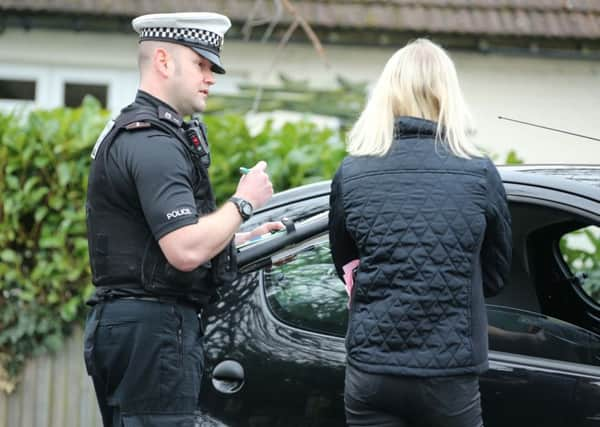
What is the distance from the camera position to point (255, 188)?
299cm

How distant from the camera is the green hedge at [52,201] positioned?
583 cm

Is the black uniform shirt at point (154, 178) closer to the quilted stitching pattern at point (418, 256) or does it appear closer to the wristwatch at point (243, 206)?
the wristwatch at point (243, 206)

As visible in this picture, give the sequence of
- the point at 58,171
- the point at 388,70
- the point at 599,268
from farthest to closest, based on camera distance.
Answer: the point at 58,171
the point at 599,268
the point at 388,70

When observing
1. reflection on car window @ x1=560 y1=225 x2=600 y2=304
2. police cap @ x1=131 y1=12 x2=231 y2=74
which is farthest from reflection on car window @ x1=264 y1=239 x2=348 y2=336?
reflection on car window @ x1=560 y1=225 x2=600 y2=304

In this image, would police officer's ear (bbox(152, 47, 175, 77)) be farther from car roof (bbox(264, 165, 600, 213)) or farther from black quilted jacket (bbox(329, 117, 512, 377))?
car roof (bbox(264, 165, 600, 213))

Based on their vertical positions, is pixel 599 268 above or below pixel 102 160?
below

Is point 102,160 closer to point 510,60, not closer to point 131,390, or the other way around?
point 131,390

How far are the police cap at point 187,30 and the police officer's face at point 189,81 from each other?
0.02 metres

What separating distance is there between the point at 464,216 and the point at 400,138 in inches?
11.4

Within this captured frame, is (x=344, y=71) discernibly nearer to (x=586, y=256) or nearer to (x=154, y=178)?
(x=586, y=256)

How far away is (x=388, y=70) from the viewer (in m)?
3.03

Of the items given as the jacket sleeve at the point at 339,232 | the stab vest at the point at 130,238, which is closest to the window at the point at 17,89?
the stab vest at the point at 130,238

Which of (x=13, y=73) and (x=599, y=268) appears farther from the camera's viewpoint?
(x=13, y=73)

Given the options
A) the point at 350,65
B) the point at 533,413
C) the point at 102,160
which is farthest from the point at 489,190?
the point at 350,65
